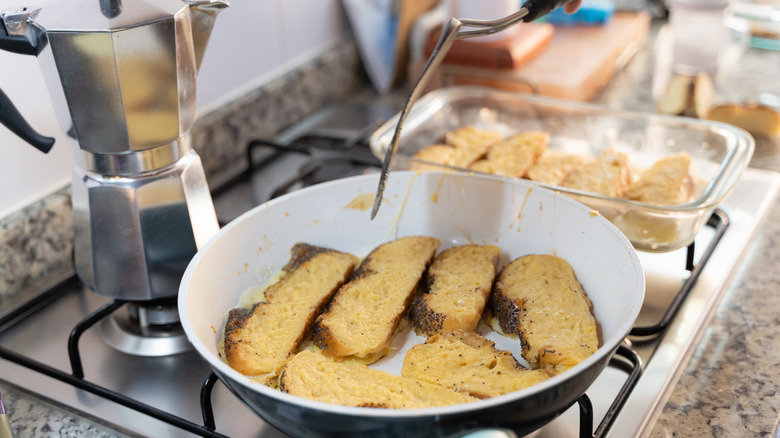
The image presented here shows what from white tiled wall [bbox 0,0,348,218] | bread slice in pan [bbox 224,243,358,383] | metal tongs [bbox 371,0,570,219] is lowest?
bread slice in pan [bbox 224,243,358,383]

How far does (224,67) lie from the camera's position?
1.04m

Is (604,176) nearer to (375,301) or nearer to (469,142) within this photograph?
(469,142)

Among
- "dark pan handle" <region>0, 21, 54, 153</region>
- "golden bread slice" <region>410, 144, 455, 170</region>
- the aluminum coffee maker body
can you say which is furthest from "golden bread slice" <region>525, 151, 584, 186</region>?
"dark pan handle" <region>0, 21, 54, 153</region>

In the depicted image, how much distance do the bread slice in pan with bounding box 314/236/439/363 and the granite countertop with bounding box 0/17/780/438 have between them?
0.21 meters

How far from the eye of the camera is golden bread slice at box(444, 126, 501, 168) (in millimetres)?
Answer: 952

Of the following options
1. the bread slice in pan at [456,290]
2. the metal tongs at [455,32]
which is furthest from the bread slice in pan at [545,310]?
the metal tongs at [455,32]

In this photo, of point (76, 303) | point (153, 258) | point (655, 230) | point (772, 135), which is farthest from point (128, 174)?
point (772, 135)

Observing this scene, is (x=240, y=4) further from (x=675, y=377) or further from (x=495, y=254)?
(x=675, y=377)

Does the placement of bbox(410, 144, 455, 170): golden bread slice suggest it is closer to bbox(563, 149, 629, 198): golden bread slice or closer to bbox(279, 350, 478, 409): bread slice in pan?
bbox(563, 149, 629, 198): golden bread slice

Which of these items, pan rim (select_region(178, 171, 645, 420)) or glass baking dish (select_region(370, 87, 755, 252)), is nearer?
pan rim (select_region(178, 171, 645, 420))

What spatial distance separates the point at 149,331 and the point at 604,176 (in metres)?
0.56

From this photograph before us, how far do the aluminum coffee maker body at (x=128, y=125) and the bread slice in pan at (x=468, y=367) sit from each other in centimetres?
27

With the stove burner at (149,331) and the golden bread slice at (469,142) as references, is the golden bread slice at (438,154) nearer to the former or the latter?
the golden bread slice at (469,142)

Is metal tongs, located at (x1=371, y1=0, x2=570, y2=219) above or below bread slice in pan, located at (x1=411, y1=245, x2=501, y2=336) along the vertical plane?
above
